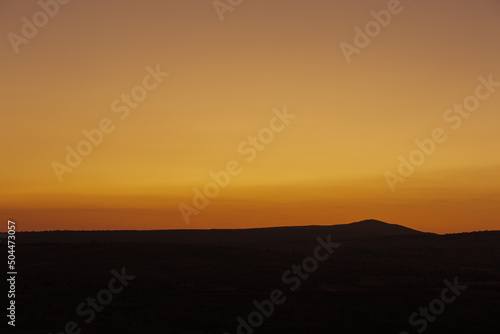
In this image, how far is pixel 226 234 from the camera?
6432 inches

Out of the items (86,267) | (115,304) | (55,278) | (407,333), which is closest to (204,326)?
(115,304)

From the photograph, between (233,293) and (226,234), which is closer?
(233,293)

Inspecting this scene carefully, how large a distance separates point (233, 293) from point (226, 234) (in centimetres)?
12808

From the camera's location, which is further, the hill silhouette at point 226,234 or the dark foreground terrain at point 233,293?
the hill silhouette at point 226,234

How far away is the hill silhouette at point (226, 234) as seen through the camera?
144 metres

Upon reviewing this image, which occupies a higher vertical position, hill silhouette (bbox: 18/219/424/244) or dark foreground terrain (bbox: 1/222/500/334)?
hill silhouette (bbox: 18/219/424/244)

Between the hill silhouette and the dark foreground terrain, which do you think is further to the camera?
the hill silhouette

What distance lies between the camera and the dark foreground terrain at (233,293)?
28328mm

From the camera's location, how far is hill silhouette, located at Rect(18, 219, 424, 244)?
143625mm

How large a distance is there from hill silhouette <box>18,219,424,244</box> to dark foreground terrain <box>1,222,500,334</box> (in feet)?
265

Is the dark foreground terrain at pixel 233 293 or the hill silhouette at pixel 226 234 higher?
the hill silhouette at pixel 226 234

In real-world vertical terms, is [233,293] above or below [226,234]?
below

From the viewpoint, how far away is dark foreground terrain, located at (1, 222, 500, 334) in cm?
2833

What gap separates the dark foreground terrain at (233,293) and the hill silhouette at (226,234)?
80.8m
